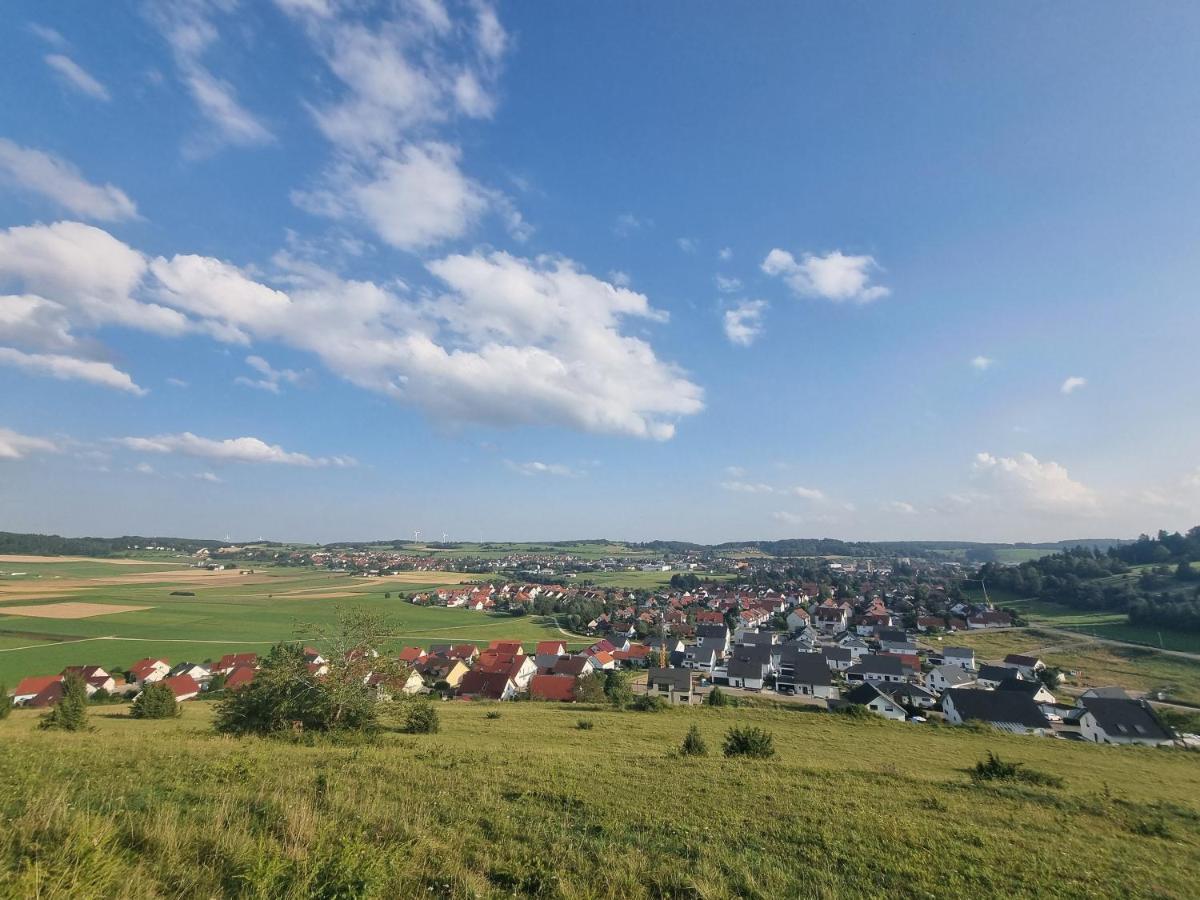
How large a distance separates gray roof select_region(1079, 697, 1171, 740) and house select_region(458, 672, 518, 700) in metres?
54.2

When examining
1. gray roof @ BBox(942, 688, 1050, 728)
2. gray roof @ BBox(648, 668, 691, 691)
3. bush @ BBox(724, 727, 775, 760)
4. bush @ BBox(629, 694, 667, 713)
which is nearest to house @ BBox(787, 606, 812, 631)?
gray roof @ BBox(648, 668, 691, 691)

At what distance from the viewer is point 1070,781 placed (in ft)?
68.9

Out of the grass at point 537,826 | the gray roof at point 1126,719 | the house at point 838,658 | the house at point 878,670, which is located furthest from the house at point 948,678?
the grass at point 537,826

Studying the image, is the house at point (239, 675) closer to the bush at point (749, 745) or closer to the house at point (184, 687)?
the house at point (184, 687)

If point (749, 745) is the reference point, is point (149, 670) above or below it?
below

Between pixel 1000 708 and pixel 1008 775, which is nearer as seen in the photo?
pixel 1008 775

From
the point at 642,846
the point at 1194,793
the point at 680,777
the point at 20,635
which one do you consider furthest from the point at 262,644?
the point at 1194,793

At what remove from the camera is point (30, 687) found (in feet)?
164

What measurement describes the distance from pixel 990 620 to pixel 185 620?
15232 cm

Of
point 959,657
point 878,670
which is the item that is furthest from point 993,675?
point 878,670

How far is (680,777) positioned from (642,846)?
7150 mm

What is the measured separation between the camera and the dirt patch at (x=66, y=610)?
85438mm

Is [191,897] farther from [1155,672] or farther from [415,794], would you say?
[1155,672]

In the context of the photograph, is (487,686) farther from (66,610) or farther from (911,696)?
(66,610)
